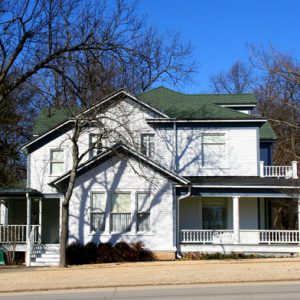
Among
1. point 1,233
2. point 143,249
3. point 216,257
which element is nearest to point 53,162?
point 1,233

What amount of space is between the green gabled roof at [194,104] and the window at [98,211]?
250 inches

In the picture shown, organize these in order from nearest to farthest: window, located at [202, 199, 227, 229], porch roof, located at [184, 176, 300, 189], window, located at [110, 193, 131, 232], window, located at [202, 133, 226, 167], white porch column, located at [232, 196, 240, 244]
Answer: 1. window, located at [110, 193, 131, 232]
2. porch roof, located at [184, 176, 300, 189]
3. white porch column, located at [232, 196, 240, 244]
4. window, located at [202, 199, 227, 229]
5. window, located at [202, 133, 226, 167]

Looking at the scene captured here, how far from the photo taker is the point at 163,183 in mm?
26125

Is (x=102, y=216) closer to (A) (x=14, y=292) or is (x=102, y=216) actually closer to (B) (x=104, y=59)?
(B) (x=104, y=59)

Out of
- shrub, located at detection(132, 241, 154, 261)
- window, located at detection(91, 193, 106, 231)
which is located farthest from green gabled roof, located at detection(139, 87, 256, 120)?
shrub, located at detection(132, 241, 154, 261)

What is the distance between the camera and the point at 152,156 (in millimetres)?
28578

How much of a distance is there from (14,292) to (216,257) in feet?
40.8

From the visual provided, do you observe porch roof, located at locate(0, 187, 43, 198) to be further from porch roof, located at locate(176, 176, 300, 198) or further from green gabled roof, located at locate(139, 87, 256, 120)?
green gabled roof, located at locate(139, 87, 256, 120)

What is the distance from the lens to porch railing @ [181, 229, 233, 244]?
86.9 ft

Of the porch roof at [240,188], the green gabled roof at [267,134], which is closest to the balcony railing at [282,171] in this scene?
the porch roof at [240,188]

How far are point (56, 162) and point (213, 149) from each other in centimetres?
868

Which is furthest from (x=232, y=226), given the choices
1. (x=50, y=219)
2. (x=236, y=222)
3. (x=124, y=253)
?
(x=50, y=219)

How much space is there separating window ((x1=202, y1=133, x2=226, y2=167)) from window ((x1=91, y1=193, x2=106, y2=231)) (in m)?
6.14

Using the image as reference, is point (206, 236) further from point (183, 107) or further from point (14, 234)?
point (14, 234)
